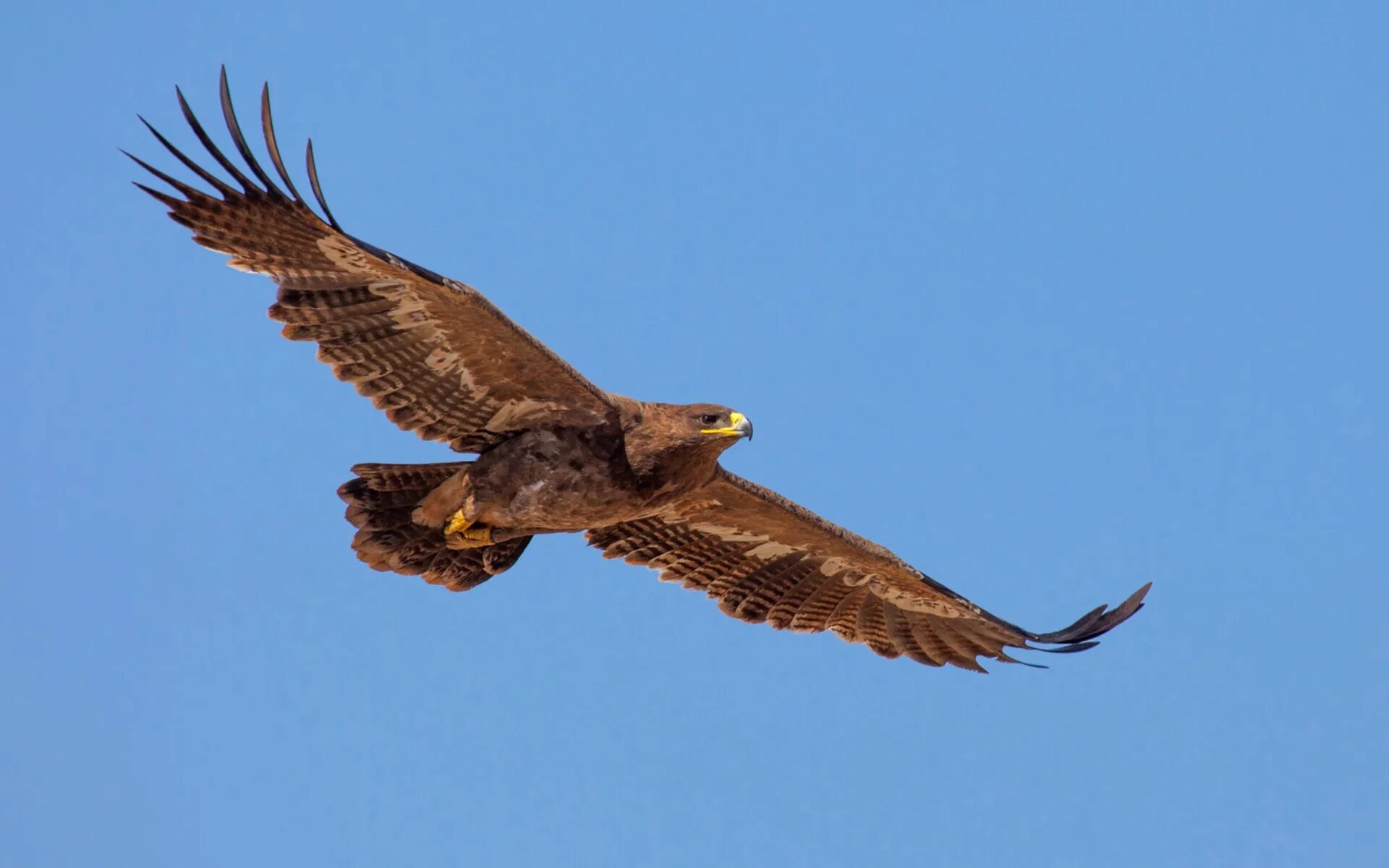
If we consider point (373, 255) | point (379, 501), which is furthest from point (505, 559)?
point (373, 255)

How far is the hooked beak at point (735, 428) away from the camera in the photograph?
12484mm

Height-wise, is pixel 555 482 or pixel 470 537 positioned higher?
pixel 555 482

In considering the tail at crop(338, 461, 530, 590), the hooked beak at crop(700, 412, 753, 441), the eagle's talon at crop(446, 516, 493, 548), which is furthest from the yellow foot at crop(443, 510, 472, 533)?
the hooked beak at crop(700, 412, 753, 441)

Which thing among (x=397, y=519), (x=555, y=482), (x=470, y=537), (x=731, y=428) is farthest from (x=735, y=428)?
(x=397, y=519)

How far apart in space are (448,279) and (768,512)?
379 cm

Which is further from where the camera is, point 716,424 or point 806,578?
point 806,578

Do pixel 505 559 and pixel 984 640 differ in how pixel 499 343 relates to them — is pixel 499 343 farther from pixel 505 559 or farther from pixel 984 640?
pixel 984 640

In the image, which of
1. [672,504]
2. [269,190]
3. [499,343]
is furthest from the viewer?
[672,504]

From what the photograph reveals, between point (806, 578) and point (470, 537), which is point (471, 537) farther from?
point (806, 578)

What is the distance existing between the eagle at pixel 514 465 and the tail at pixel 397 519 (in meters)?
0.01

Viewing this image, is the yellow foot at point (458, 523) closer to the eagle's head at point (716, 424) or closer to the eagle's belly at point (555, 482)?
the eagle's belly at point (555, 482)

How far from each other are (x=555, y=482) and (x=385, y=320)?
1.72 metres

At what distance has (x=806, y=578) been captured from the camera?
15.0 meters

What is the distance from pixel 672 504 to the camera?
528 inches
